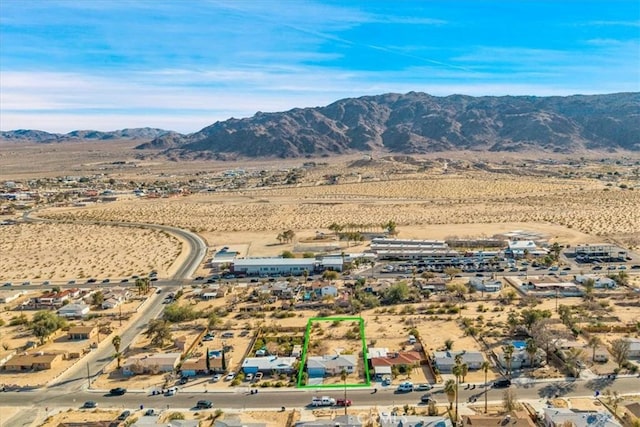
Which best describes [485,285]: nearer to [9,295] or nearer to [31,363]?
[31,363]

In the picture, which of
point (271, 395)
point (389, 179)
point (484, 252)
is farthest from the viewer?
point (389, 179)

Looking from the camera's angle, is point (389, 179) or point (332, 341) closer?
point (332, 341)

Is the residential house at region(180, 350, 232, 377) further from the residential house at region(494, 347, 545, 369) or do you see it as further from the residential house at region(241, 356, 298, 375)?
the residential house at region(494, 347, 545, 369)

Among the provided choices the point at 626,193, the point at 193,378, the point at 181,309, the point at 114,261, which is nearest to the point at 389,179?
the point at 626,193

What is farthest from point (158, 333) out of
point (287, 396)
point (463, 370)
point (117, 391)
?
point (463, 370)

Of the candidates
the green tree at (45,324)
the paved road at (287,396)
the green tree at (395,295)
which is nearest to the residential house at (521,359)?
the paved road at (287,396)

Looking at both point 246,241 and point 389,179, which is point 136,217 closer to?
point 246,241

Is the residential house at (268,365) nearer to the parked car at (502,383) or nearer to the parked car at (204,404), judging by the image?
the parked car at (204,404)

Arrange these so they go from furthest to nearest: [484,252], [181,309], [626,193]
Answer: [626,193] < [484,252] < [181,309]
